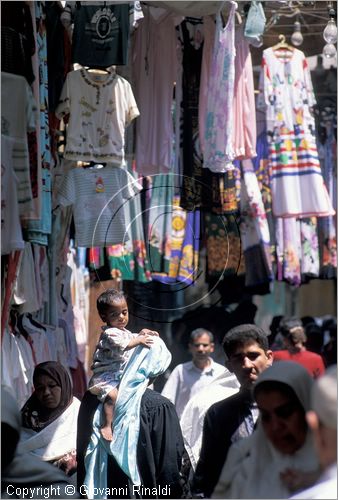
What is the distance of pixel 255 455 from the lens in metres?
3.61

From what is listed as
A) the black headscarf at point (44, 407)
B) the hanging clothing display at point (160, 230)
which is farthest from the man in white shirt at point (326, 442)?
the hanging clothing display at point (160, 230)

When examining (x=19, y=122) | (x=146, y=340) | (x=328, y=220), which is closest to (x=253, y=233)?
(x=328, y=220)

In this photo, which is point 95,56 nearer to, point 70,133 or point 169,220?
point 70,133

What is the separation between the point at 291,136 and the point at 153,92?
1.26 m

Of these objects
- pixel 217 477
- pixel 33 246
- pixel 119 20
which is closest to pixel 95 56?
pixel 119 20

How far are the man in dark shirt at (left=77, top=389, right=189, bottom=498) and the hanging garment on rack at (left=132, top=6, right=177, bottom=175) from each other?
2130 mm

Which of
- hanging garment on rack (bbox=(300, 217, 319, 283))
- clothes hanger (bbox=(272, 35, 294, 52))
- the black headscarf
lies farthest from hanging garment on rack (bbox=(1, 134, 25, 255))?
hanging garment on rack (bbox=(300, 217, 319, 283))

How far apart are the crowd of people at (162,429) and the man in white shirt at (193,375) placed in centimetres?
135

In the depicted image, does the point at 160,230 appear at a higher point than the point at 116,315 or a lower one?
higher

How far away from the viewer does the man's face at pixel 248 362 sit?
14.2 ft

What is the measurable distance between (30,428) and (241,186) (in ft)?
10.5

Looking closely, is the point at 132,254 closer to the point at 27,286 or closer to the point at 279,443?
the point at 27,286

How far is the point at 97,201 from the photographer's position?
652 centimetres

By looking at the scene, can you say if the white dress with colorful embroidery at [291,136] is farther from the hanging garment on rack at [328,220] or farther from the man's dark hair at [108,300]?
the man's dark hair at [108,300]
